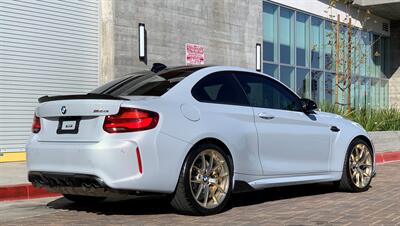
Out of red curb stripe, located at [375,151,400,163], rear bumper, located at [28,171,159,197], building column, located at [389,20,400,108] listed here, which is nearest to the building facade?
red curb stripe, located at [375,151,400,163]

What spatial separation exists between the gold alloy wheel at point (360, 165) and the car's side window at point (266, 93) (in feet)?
4.21

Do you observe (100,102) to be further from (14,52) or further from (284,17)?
(284,17)

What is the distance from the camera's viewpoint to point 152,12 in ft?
51.7

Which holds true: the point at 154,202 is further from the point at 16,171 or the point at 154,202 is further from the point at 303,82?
the point at 303,82

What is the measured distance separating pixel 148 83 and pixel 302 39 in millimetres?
17566

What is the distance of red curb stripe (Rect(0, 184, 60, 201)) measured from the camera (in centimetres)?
837

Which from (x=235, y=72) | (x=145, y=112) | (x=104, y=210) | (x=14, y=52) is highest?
(x=14, y=52)

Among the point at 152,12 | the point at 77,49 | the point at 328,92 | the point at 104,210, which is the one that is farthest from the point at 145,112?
the point at 328,92

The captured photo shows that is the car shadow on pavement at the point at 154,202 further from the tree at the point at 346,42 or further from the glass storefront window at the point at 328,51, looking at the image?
the glass storefront window at the point at 328,51

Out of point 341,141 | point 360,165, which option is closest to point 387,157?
point 360,165

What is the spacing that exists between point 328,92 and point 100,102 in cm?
2024

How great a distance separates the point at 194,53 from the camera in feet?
56.2

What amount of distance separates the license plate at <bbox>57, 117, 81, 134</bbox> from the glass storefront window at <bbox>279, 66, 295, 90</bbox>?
16.3 metres

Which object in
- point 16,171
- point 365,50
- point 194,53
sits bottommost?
point 16,171
